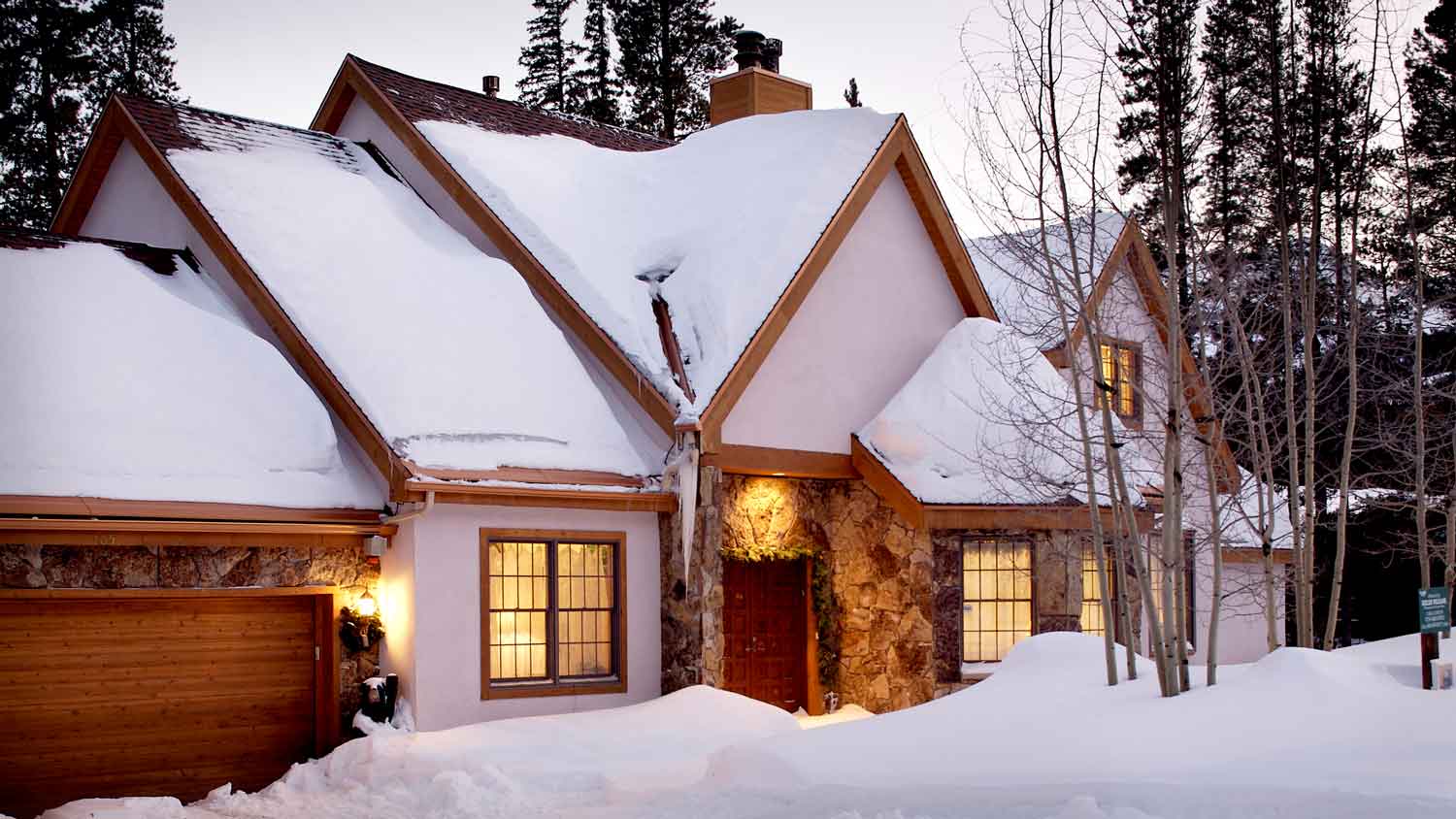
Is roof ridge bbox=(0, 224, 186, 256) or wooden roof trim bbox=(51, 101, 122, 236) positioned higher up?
wooden roof trim bbox=(51, 101, 122, 236)

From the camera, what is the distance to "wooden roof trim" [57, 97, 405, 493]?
43.4 ft

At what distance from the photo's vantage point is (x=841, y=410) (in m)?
16.7

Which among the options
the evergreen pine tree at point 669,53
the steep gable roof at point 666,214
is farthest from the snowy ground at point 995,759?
the evergreen pine tree at point 669,53

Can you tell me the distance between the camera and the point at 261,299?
1449 cm

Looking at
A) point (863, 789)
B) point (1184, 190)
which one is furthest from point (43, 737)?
point (1184, 190)

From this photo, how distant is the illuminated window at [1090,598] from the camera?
1709 centimetres

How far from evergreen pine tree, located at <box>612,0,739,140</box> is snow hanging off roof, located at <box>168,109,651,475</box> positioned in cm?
2009

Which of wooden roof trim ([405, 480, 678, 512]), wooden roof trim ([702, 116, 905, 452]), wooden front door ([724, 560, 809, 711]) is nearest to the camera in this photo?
wooden roof trim ([405, 480, 678, 512])

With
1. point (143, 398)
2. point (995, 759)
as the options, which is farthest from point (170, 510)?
point (995, 759)

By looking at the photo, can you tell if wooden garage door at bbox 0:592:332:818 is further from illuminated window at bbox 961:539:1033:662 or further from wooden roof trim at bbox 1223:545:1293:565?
wooden roof trim at bbox 1223:545:1293:565

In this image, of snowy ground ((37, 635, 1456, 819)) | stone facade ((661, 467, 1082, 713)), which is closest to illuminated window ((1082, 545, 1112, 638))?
stone facade ((661, 467, 1082, 713))

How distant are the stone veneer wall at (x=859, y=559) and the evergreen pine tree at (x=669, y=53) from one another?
2207cm

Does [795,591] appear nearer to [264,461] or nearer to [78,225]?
[264,461]

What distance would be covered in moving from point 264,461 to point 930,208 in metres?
8.90
